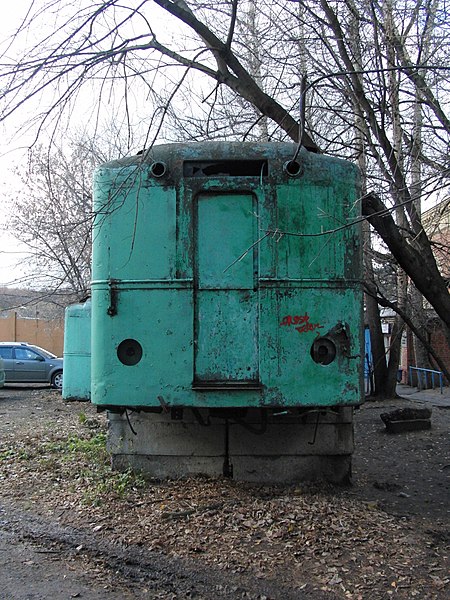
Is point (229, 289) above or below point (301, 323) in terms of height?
above

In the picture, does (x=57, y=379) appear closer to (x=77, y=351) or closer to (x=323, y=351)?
(x=77, y=351)

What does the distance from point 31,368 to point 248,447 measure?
1635 cm

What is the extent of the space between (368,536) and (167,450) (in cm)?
234

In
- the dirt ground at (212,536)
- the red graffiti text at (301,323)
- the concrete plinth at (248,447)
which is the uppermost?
the red graffiti text at (301,323)

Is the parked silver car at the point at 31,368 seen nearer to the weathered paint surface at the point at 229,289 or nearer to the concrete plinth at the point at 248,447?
the concrete plinth at the point at 248,447

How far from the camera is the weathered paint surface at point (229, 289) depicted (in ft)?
19.2

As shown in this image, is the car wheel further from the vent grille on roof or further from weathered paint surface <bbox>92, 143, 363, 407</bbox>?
the vent grille on roof

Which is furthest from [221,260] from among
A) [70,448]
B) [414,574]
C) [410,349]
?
[410,349]

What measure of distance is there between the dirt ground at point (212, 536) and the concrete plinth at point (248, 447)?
7.8 inches

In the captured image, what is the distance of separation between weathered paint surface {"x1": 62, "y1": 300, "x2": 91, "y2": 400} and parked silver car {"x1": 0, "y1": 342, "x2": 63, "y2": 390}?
9.00 m

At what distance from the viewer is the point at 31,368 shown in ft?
71.7

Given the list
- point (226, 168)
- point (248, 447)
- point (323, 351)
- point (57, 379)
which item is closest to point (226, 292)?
point (323, 351)

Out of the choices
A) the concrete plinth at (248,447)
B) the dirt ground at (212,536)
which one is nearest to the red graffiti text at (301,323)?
the concrete plinth at (248,447)

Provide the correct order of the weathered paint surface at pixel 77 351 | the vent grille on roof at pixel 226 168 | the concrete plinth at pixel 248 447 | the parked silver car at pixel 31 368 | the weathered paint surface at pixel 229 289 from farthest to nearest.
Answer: the parked silver car at pixel 31 368
the weathered paint surface at pixel 77 351
the concrete plinth at pixel 248 447
the vent grille on roof at pixel 226 168
the weathered paint surface at pixel 229 289
